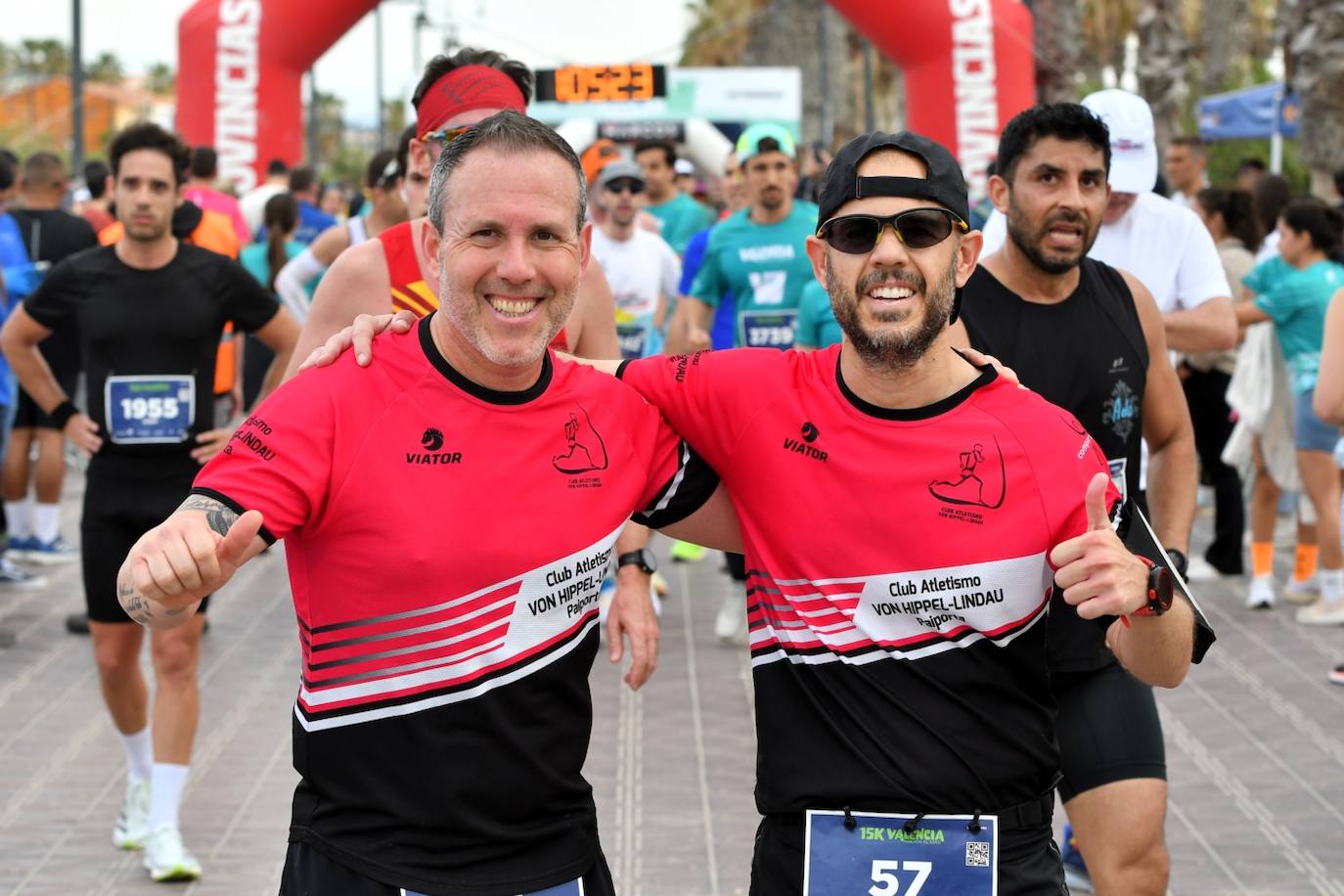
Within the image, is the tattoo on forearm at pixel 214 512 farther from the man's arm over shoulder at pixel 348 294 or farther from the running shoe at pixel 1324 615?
the running shoe at pixel 1324 615

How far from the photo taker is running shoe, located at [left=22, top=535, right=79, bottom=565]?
421 inches

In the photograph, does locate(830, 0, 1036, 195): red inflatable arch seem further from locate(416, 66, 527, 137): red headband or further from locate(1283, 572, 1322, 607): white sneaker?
locate(416, 66, 527, 137): red headband

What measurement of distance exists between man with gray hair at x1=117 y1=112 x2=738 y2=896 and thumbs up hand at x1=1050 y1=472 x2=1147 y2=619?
2.53 ft

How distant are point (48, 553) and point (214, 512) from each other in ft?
28.7

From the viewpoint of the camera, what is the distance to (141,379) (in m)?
5.93

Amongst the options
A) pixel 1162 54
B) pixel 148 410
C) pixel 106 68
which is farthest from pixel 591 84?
pixel 106 68

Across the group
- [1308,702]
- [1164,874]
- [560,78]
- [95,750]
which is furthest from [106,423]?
[560,78]

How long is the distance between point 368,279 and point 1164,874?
2384 millimetres

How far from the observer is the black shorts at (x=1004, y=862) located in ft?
10.1

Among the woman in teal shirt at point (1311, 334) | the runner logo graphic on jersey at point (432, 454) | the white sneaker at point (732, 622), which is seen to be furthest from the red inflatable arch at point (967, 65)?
the runner logo graphic on jersey at point (432, 454)

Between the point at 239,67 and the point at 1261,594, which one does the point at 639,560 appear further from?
the point at 239,67

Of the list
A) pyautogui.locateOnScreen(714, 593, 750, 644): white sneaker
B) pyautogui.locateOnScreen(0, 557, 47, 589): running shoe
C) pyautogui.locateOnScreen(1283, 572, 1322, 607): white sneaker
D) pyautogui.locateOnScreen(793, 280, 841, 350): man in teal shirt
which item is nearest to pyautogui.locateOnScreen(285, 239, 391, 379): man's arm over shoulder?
pyautogui.locateOnScreen(793, 280, 841, 350): man in teal shirt

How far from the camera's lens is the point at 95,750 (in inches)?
271

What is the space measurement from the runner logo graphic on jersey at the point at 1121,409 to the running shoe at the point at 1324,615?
5.35 metres
